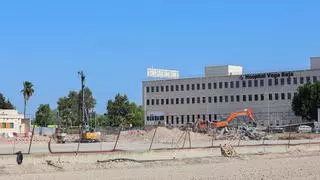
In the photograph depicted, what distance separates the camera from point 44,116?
17338cm

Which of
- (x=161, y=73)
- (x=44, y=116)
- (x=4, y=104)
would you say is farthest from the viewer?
(x=161, y=73)

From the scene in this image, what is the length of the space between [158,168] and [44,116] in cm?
13915

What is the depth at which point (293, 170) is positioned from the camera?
35781 mm

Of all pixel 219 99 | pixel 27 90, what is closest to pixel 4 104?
pixel 27 90

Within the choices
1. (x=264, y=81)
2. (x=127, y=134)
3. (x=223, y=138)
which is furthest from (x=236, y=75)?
(x=223, y=138)

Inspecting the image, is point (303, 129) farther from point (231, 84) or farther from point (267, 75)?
point (231, 84)

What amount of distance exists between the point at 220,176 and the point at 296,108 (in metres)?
108

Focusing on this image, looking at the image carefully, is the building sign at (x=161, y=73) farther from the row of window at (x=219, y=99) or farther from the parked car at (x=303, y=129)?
the parked car at (x=303, y=129)

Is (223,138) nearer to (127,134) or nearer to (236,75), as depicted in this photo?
(127,134)

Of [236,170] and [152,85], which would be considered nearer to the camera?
[236,170]

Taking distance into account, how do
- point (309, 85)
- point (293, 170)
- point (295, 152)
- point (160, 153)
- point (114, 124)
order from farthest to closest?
1. point (114, 124)
2. point (309, 85)
3. point (295, 152)
4. point (160, 153)
5. point (293, 170)

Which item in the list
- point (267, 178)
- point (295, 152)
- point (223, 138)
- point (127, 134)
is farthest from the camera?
point (127, 134)

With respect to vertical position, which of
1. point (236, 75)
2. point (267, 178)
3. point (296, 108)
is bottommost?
point (267, 178)

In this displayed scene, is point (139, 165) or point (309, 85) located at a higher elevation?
point (309, 85)
